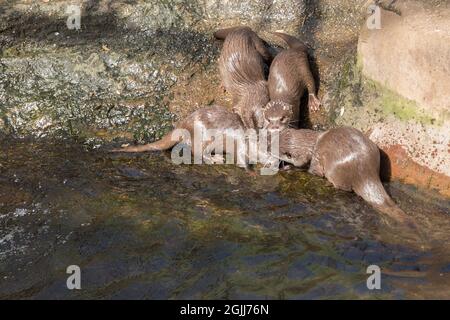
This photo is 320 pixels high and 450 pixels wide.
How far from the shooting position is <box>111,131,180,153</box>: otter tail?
420 cm

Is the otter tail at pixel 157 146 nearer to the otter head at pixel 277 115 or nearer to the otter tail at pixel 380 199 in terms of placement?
the otter head at pixel 277 115

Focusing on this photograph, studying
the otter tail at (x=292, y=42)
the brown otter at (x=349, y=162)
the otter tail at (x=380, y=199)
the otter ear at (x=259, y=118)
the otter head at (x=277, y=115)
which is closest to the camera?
the otter tail at (x=380, y=199)

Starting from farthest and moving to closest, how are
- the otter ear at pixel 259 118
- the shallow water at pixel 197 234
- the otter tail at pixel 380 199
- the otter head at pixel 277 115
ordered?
the otter ear at pixel 259 118, the otter head at pixel 277 115, the otter tail at pixel 380 199, the shallow water at pixel 197 234

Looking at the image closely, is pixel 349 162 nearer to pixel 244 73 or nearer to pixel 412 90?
pixel 412 90

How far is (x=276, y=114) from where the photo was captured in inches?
171

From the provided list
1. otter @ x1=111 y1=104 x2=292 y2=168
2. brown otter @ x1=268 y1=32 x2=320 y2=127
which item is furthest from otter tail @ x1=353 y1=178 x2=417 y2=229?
brown otter @ x1=268 y1=32 x2=320 y2=127

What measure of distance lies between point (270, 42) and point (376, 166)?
1.60 m

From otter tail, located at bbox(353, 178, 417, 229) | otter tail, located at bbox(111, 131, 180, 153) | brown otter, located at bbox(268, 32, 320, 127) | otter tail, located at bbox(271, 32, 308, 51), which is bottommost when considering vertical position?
otter tail, located at bbox(353, 178, 417, 229)

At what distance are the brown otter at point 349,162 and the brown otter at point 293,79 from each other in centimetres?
47

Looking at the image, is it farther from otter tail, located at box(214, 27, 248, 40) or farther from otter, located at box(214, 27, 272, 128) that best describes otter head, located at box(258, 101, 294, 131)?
otter tail, located at box(214, 27, 248, 40)

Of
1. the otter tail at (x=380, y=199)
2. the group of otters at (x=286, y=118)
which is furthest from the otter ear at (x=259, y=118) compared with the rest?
the otter tail at (x=380, y=199)

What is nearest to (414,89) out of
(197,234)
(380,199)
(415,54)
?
(415,54)

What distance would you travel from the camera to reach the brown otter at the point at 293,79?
451cm
